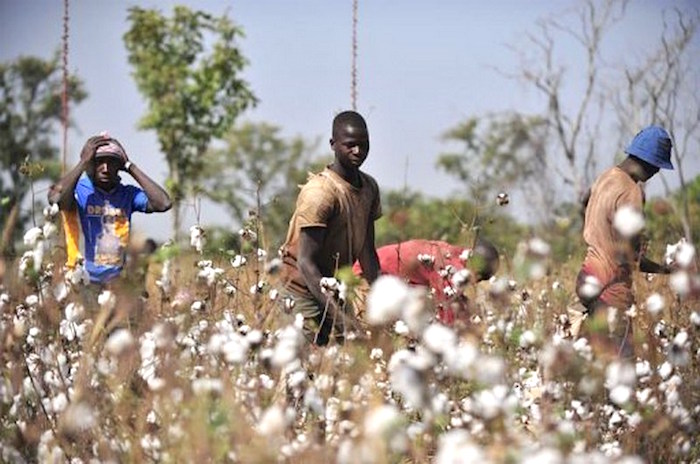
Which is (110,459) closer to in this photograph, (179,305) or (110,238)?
(179,305)

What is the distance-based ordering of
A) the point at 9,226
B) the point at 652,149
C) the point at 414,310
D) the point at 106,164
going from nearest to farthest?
the point at 414,310 → the point at 9,226 → the point at 652,149 → the point at 106,164

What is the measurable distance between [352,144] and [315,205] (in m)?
0.31

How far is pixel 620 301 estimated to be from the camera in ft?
18.1

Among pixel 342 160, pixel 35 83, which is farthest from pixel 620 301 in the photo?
pixel 35 83

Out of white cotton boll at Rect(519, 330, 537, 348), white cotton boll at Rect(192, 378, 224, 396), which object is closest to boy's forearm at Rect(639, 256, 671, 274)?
white cotton boll at Rect(519, 330, 537, 348)

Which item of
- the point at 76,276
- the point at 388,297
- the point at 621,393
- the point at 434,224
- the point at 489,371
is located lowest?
the point at 434,224

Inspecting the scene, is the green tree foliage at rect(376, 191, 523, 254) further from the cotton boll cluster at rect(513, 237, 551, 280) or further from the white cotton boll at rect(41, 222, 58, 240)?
the cotton boll cluster at rect(513, 237, 551, 280)

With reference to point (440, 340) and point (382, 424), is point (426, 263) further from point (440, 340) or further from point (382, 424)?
point (382, 424)

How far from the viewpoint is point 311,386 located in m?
3.51

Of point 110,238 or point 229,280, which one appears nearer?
point 229,280

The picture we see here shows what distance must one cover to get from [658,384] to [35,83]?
3364cm

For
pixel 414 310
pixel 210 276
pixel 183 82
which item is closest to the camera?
pixel 414 310

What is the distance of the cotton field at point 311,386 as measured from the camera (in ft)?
9.08

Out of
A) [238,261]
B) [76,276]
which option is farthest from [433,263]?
[76,276]
